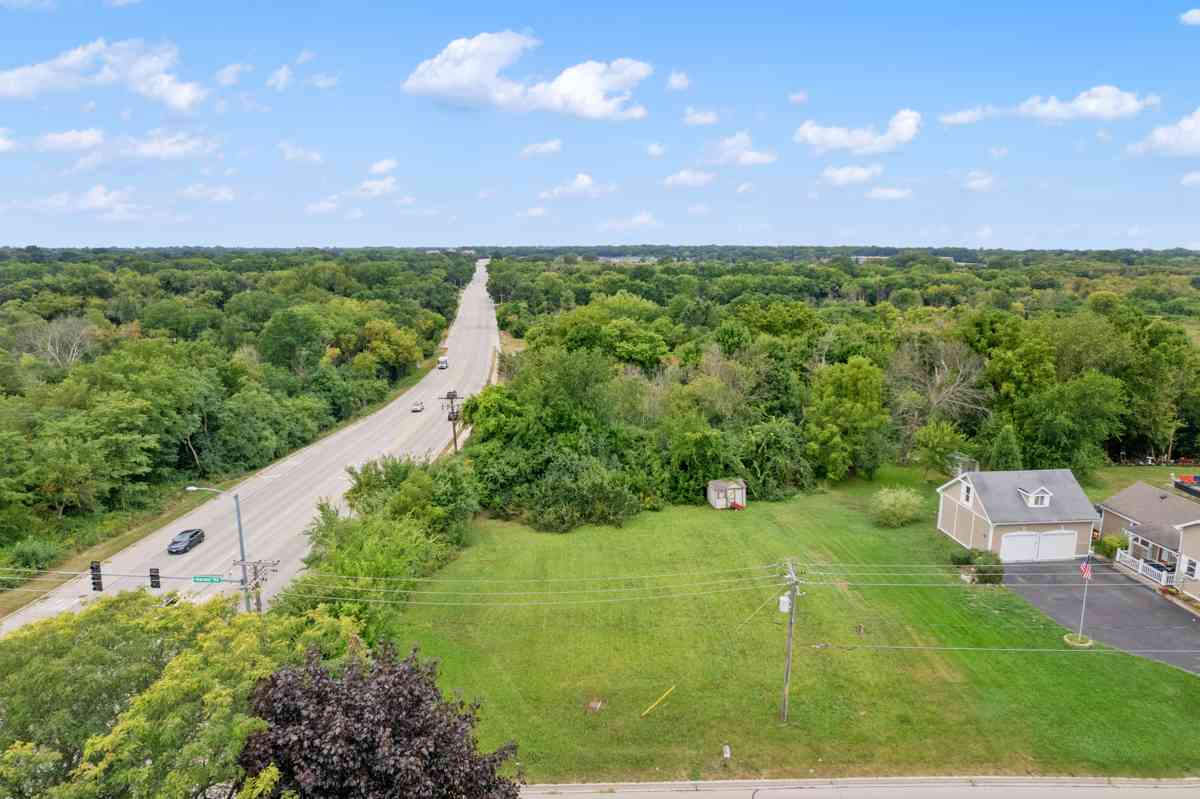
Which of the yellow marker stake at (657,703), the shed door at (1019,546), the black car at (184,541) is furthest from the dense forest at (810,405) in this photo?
the yellow marker stake at (657,703)

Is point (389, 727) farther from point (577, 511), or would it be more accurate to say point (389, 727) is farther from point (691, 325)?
point (691, 325)

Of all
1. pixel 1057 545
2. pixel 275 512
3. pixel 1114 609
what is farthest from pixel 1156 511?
pixel 275 512

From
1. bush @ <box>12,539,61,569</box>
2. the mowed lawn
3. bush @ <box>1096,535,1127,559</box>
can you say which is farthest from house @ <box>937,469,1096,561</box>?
bush @ <box>12,539,61,569</box>

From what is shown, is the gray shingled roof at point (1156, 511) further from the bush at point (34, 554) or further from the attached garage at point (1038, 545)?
the bush at point (34, 554)

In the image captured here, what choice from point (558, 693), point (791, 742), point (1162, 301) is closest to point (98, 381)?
point (558, 693)

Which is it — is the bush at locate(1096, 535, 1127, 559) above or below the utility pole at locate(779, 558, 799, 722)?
below

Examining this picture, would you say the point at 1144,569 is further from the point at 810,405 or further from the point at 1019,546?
the point at 810,405

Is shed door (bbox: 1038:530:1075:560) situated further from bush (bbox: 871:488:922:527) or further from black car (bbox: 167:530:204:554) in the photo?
black car (bbox: 167:530:204:554)
